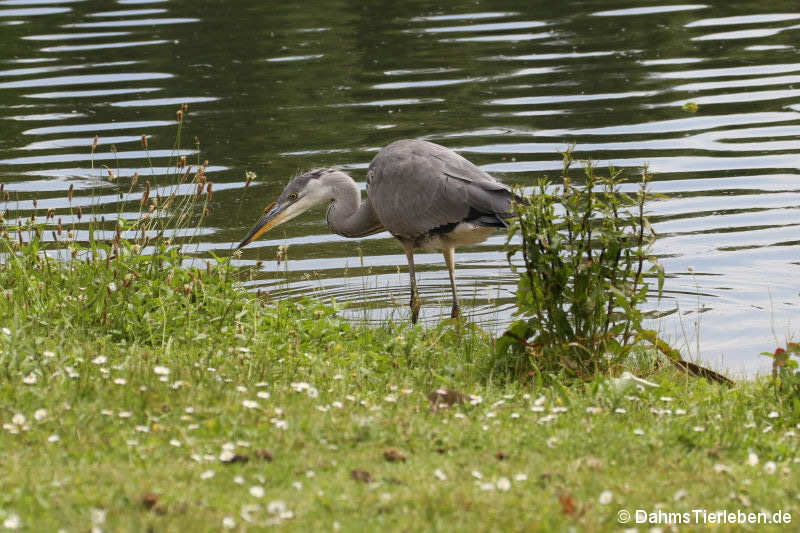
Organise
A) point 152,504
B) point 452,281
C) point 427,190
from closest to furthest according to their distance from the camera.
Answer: point 152,504, point 427,190, point 452,281

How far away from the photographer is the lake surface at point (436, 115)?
970 centimetres

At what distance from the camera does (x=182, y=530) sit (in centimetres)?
392

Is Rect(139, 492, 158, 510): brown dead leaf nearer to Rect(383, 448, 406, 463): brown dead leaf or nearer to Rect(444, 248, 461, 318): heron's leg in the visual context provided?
Rect(383, 448, 406, 463): brown dead leaf

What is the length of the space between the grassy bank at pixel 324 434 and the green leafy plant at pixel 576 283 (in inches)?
10.2

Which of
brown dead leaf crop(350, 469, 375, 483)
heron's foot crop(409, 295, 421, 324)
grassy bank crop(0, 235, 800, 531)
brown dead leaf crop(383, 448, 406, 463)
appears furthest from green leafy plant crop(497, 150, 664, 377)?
brown dead leaf crop(350, 469, 375, 483)

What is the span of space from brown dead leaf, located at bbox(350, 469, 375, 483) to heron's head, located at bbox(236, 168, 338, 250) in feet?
16.2

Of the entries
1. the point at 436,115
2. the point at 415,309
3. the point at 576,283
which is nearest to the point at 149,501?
the point at 576,283

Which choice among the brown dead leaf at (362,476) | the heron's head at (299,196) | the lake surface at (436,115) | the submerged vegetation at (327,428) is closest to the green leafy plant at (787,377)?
the submerged vegetation at (327,428)

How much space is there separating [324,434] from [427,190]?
383cm

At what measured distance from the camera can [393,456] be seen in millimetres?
4719

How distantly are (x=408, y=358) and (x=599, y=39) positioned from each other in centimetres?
1236

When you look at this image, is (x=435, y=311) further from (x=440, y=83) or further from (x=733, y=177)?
(x=440, y=83)

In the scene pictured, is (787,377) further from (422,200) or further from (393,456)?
(422,200)

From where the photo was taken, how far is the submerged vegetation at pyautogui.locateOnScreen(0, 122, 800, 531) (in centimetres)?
416
